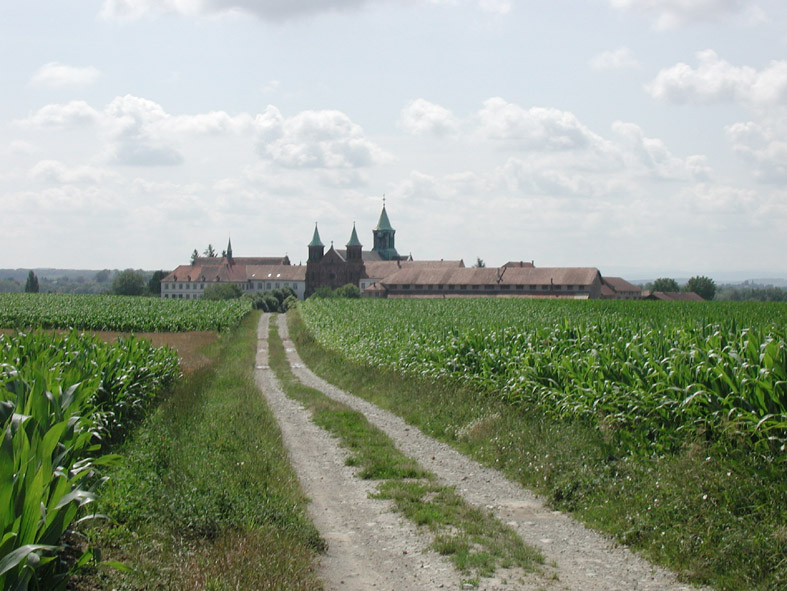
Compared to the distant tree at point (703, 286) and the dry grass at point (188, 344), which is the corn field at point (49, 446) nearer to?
the dry grass at point (188, 344)

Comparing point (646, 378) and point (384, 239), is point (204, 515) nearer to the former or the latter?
point (646, 378)

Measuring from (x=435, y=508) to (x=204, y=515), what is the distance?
3.01 meters

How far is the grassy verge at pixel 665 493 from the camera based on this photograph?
7426mm

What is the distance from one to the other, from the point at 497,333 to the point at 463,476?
28.8 feet

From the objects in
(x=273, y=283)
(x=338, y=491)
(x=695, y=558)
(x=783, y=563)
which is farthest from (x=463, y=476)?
(x=273, y=283)

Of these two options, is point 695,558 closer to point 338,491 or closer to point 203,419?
point 338,491

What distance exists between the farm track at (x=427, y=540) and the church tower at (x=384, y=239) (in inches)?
7116

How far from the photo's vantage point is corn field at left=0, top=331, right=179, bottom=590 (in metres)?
5.36

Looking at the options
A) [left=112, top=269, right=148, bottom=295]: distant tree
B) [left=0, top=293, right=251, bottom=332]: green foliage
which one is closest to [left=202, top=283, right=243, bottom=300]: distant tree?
[left=112, top=269, right=148, bottom=295]: distant tree

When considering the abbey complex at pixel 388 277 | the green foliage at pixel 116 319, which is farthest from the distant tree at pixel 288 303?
the green foliage at pixel 116 319

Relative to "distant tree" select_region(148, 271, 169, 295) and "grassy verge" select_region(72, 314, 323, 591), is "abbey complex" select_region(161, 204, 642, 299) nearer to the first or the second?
"distant tree" select_region(148, 271, 169, 295)

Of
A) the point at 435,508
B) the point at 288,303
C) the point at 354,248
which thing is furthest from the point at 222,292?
the point at 435,508

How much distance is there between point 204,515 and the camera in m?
8.38

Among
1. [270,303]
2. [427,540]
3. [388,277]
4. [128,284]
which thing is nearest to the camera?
[427,540]
